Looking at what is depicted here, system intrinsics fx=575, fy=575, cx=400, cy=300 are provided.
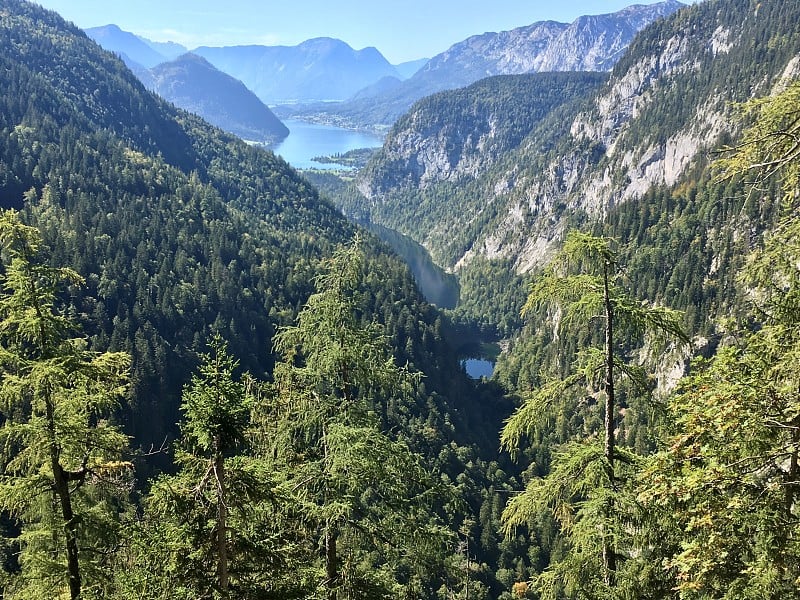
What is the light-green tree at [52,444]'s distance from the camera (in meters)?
13.3

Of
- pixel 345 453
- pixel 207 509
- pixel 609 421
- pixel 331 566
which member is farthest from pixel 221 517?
pixel 609 421

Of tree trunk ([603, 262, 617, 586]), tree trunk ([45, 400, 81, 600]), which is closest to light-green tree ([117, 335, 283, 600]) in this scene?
tree trunk ([45, 400, 81, 600])

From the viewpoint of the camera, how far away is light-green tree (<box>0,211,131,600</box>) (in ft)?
43.5

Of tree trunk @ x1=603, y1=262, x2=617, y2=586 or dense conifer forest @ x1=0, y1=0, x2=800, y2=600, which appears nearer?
dense conifer forest @ x1=0, y1=0, x2=800, y2=600

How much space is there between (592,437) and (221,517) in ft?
29.4

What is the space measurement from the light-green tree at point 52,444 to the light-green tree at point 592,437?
10024 mm

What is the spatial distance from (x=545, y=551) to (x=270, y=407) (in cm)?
9763

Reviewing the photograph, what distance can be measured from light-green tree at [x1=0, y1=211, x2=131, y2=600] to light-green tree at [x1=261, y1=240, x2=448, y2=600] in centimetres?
414

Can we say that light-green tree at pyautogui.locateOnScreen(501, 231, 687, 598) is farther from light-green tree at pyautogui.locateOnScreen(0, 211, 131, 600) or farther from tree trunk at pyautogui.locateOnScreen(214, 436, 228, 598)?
light-green tree at pyautogui.locateOnScreen(0, 211, 131, 600)

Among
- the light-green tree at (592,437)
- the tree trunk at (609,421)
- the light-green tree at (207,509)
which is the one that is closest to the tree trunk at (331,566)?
the light-green tree at (207,509)

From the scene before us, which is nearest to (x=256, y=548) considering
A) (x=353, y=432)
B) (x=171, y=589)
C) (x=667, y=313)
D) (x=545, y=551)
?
(x=171, y=589)

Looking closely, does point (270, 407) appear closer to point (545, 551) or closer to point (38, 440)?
point (38, 440)

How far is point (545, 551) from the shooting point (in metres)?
99.0

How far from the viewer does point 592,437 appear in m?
14.5
